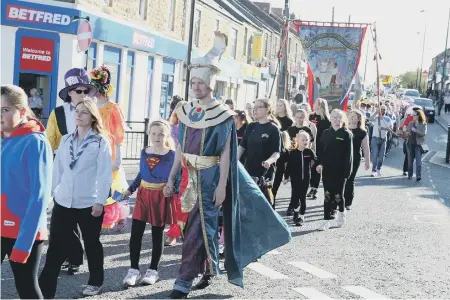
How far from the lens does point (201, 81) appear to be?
20.9ft

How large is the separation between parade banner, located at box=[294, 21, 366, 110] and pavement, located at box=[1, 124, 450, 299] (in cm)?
520

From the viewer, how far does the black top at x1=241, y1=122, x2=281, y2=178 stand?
28.7 feet

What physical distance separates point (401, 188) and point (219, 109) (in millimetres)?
11094

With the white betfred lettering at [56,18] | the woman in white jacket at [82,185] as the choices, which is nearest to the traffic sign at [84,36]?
the white betfred lettering at [56,18]

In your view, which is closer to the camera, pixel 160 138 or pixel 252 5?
pixel 160 138

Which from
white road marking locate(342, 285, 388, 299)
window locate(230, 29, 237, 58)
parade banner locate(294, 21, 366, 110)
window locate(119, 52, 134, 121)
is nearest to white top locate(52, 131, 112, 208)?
white road marking locate(342, 285, 388, 299)

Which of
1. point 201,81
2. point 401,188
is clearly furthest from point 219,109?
point 401,188

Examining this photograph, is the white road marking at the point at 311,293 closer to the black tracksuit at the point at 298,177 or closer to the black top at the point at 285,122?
the black tracksuit at the point at 298,177

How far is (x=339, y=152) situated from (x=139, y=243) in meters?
4.56

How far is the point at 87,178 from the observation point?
228 inches

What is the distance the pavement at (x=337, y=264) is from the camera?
6.54 metres

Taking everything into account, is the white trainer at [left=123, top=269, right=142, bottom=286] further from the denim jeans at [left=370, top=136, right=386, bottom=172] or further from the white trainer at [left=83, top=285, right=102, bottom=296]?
the denim jeans at [left=370, top=136, right=386, bottom=172]

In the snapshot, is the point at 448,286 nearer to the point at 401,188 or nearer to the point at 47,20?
the point at 401,188

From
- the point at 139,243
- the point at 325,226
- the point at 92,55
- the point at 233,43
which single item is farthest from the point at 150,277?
the point at 233,43
